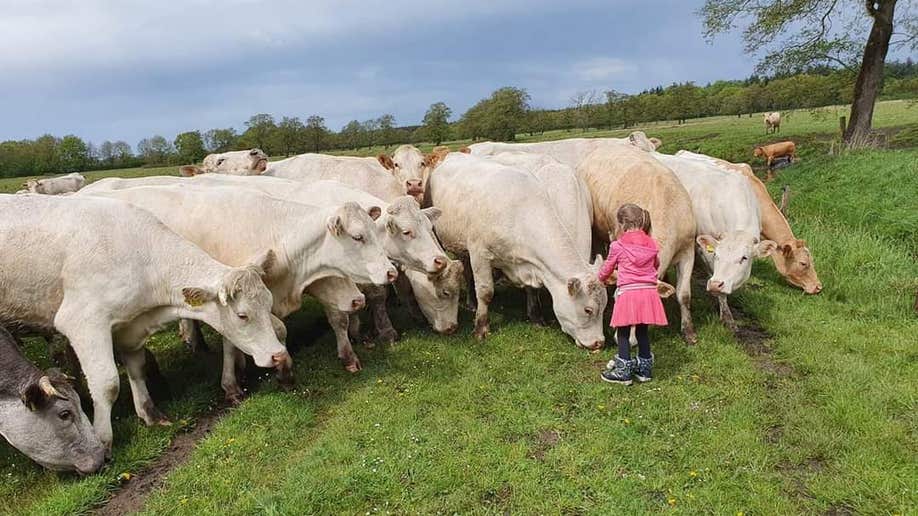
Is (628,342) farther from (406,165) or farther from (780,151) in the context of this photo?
(780,151)

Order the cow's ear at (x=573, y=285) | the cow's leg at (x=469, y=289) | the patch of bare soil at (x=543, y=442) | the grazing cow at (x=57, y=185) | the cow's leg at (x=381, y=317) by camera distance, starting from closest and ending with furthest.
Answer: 1. the patch of bare soil at (x=543, y=442)
2. the cow's ear at (x=573, y=285)
3. the cow's leg at (x=381, y=317)
4. the cow's leg at (x=469, y=289)
5. the grazing cow at (x=57, y=185)

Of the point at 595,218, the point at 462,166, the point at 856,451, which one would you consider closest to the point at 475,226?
the point at 462,166

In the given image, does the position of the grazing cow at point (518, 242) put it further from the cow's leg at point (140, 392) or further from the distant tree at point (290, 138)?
the distant tree at point (290, 138)

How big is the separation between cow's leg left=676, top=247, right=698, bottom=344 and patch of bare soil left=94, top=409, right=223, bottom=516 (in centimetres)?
623

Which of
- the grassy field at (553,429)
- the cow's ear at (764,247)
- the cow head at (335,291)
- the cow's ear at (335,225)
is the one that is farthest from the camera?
the cow's ear at (764,247)

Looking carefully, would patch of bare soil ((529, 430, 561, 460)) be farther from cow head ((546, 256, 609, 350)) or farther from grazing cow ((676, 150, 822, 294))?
grazing cow ((676, 150, 822, 294))

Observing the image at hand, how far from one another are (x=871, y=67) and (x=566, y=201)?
1827 centimetres

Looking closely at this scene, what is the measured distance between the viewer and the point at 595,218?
419 inches

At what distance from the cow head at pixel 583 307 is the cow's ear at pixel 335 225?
117 inches

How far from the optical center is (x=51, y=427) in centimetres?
553

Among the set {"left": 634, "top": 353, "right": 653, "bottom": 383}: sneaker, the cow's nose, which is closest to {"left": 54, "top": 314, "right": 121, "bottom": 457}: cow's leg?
the cow's nose

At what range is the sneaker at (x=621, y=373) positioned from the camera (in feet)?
23.1

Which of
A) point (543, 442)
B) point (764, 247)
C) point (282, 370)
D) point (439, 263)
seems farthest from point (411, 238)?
point (764, 247)

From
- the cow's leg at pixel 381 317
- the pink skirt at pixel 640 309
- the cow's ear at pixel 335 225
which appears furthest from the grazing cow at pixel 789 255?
the cow's ear at pixel 335 225
